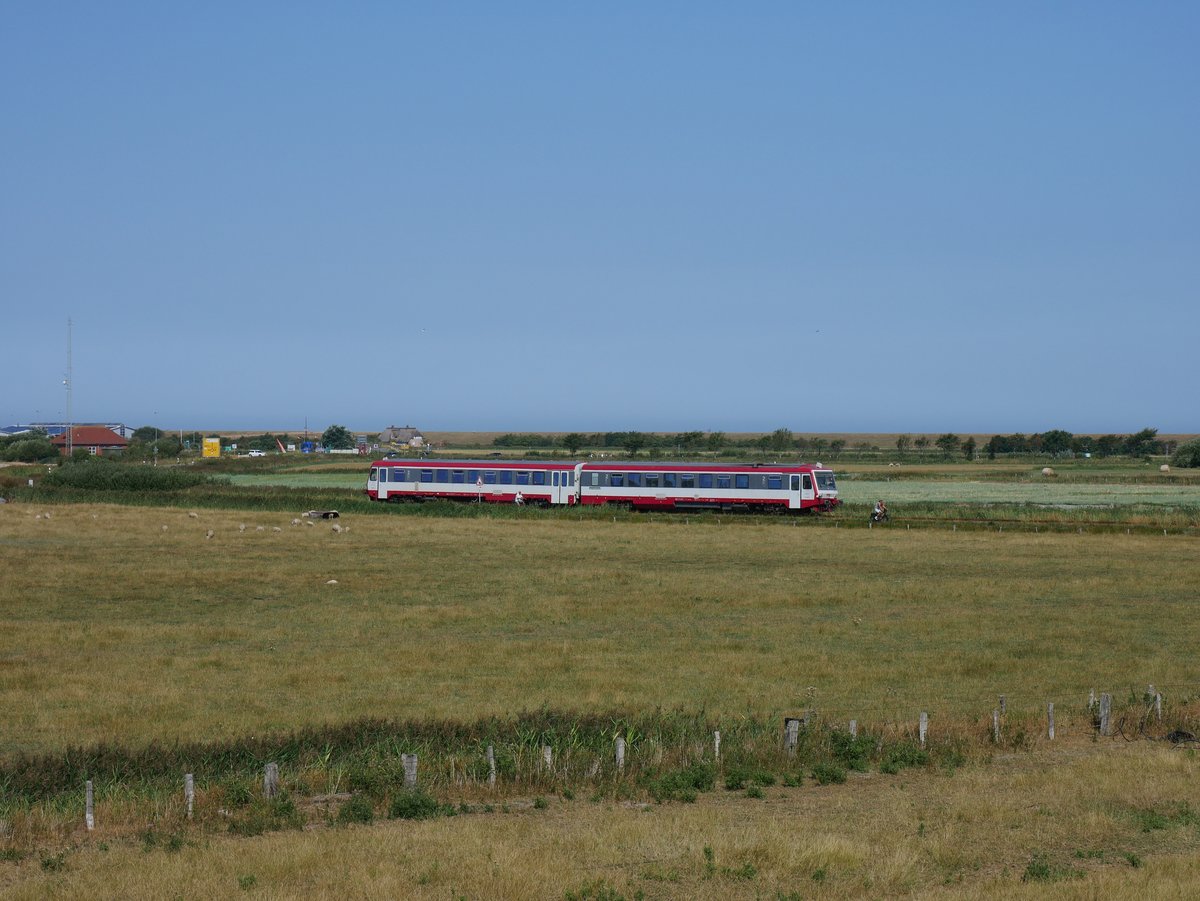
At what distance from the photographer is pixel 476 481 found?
7038 centimetres

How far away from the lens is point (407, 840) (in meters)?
13.3

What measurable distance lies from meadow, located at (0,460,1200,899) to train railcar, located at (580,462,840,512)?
19208mm

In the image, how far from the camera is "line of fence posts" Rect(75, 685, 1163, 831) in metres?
14.0

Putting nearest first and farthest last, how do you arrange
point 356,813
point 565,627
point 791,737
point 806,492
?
point 356,813
point 791,737
point 565,627
point 806,492

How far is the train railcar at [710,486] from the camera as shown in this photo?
63844 millimetres

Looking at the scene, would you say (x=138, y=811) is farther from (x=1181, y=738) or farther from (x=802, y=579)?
(x=802, y=579)

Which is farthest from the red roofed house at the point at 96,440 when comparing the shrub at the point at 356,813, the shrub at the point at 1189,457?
the shrub at the point at 356,813

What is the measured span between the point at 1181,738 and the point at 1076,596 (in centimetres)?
1705

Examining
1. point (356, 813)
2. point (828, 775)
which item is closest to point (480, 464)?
point (828, 775)

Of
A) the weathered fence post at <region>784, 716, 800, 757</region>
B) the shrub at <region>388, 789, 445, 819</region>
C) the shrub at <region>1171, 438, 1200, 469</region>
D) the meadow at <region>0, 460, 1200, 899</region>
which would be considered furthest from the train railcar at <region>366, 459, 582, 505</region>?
the shrub at <region>1171, 438, 1200, 469</region>

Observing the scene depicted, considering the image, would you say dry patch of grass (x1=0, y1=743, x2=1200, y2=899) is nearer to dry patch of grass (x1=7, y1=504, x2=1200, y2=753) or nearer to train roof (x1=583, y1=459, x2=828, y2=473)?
dry patch of grass (x1=7, y1=504, x2=1200, y2=753)

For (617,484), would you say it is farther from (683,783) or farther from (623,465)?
(683,783)

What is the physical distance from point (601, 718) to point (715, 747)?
2.97 meters

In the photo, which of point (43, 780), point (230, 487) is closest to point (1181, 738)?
point (43, 780)
